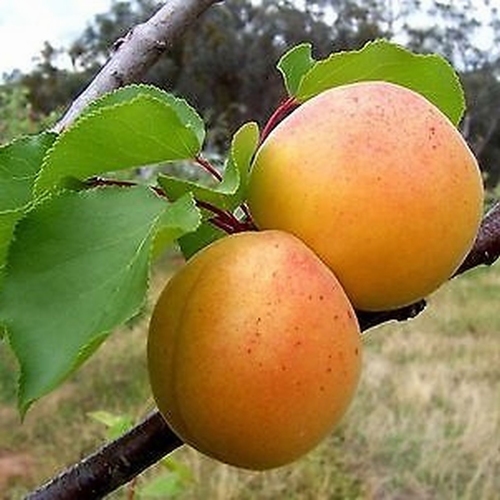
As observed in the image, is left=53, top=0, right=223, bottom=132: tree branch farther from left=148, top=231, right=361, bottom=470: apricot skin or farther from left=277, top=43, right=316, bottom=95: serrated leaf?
left=148, top=231, right=361, bottom=470: apricot skin

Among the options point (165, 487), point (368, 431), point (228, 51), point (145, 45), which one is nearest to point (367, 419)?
point (368, 431)

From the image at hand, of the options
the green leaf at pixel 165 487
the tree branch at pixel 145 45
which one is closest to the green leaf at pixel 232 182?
the tree branch at pixel 145 45

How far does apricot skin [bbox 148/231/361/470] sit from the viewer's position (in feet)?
1.11

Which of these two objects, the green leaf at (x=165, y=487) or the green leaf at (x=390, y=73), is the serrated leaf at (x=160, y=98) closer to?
the green leaf at (x=390, y=73)

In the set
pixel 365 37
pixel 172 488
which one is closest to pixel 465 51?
pixel 365 37

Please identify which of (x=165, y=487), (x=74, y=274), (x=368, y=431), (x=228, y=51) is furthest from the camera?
(x=228, y=51)

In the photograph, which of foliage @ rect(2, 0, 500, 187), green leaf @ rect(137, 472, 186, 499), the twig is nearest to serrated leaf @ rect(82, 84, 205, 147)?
the twig

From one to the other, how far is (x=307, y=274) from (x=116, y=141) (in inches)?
2.9

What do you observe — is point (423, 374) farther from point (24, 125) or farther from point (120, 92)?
point (120, 92)

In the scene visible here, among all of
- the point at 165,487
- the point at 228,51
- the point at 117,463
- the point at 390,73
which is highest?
the point at 390,73

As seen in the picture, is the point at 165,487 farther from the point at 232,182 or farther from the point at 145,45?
the point at 232,182

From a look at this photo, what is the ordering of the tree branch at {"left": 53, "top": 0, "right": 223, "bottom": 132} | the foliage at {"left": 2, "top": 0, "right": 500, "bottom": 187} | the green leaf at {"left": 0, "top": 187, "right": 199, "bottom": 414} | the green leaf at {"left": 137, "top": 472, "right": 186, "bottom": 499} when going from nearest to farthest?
the green leaf at {"left": 0, "top": 187, "right": 199, "bottom": 414}
the tree branch at {"left": 53, "top": 0, "right": 223, "bottom": 132}
the green leaf at {"left": 137, "top": 472, "right": 186, "bottom": 499}
the foliage at {"left": 2, "top": 0, "right": 500, "bottom": 187}

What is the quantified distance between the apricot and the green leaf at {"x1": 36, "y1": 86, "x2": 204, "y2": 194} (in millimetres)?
33

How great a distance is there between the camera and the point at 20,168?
0.38m
